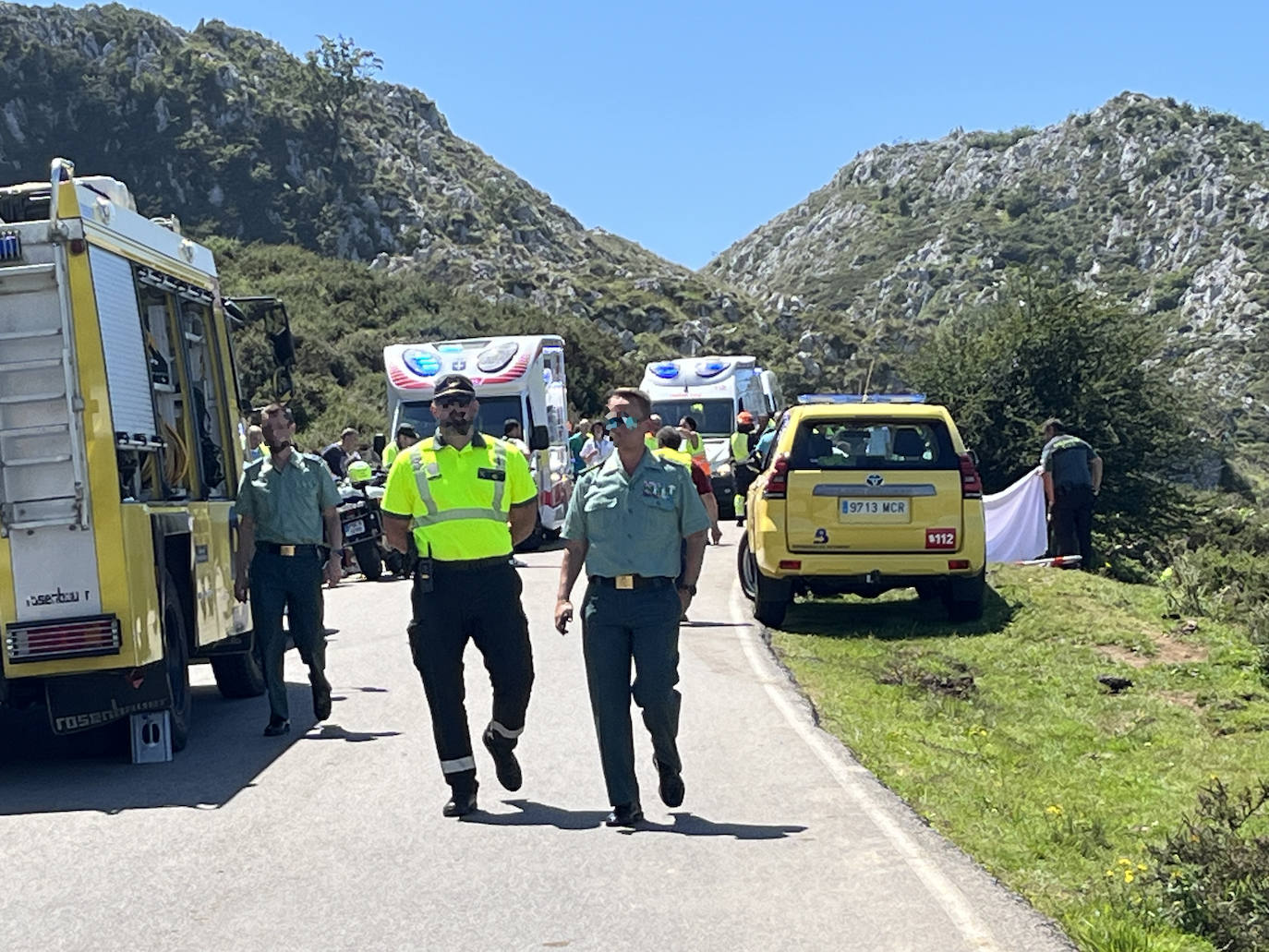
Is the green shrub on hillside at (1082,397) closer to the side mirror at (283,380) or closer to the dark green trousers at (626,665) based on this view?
the side mirror at (283,380)

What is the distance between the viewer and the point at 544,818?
7230mm

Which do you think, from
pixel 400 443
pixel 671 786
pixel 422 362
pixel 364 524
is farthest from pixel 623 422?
pixel 422 362

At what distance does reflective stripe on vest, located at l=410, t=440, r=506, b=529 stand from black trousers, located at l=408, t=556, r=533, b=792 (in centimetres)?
22

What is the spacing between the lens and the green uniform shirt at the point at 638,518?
23.2 ft

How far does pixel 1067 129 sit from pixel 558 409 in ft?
344

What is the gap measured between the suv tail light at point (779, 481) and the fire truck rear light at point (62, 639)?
6.79m

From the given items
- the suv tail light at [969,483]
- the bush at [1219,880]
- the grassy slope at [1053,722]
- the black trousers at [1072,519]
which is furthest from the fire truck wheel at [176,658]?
the black trousers at [1072,519]

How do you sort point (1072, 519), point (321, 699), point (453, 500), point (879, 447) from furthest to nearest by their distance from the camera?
1. point (1072, 519)
2. point (879, 447)
3. point (321, 699)
4. point (453, 500)

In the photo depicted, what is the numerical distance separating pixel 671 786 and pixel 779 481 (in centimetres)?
662

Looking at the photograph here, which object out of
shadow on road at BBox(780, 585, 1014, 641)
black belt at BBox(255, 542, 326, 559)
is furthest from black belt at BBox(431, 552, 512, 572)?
shadow on road at BBox(780, 585, 1014, 641)

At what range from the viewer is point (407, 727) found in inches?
383

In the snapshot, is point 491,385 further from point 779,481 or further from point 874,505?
point 874,505

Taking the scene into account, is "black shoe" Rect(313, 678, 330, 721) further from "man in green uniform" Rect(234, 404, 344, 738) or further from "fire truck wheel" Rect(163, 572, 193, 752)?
"fire truck wheel" Rect(163, 572, 193, 752)

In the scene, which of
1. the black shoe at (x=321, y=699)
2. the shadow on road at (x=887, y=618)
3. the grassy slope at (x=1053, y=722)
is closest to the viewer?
the grassy slope at (x=1053, y=722)
